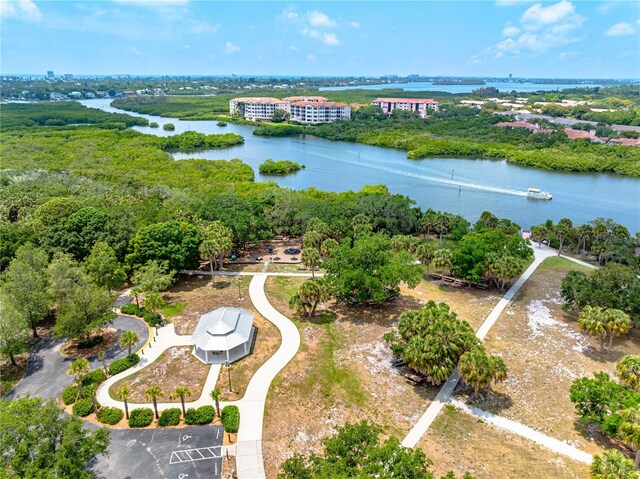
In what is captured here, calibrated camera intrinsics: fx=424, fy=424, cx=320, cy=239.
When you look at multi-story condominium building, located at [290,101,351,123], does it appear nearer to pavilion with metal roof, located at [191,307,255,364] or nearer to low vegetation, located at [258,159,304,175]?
low vegetation, located at [258,159,304,175]

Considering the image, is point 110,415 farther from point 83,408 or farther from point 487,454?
point 487,454

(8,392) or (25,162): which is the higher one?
(25,162)

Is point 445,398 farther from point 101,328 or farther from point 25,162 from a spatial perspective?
point 25,162

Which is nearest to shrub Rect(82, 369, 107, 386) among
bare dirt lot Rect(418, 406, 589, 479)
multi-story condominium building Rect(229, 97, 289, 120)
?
bare dirt lot Rect(418, 406, 589, 479)

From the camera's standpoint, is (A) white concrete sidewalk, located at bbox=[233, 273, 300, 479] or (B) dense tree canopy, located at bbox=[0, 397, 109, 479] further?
(A) white concrete sidewalk, located at bbox=[233, 273, 300, 479]

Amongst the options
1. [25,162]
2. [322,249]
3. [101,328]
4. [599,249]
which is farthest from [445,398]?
[25,162]

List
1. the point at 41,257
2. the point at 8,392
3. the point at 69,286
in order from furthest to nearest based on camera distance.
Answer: the point at 41,257 → the point at 69,286 → the point at 8,392

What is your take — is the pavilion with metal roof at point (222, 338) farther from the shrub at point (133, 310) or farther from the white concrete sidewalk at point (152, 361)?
the shrub at point (133, 310)
